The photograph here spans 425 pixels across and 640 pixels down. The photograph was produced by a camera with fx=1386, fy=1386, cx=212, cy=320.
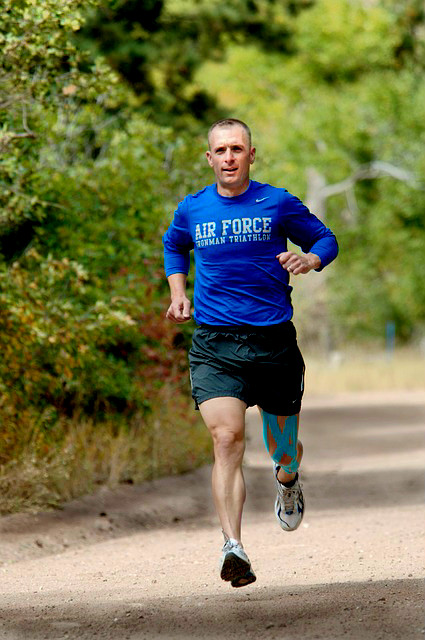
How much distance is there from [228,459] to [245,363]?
20.7 inches

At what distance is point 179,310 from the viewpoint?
7059mm

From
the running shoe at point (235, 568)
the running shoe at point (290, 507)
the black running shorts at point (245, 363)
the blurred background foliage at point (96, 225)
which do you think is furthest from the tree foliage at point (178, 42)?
the running shoe at point (235, 568)

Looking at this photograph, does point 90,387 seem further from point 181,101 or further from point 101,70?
point 181,101

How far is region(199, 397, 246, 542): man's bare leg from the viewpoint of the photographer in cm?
686

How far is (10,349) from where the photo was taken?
10.2 meters

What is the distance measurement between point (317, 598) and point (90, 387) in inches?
245

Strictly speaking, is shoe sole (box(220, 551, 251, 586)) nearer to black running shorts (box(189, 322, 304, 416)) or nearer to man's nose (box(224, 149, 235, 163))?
black running shorts (box(189, 322, 304, 416))

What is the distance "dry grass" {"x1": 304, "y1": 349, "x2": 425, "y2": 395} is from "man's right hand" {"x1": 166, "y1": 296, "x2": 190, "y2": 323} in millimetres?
27161

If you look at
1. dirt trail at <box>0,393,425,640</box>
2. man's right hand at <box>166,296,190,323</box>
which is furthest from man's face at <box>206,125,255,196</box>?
dirt trail at <box>0,393,425,640</box>

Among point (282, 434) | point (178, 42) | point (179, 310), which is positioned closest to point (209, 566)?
point (282, 434)

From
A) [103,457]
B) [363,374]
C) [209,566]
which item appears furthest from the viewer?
[363,374]

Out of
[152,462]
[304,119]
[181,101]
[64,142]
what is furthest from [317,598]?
[304,119]

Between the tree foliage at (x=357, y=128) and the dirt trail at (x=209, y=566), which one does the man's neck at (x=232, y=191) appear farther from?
the tree foliage at (x=357, y=128)

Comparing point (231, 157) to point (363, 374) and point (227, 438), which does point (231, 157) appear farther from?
point (363, 374)
